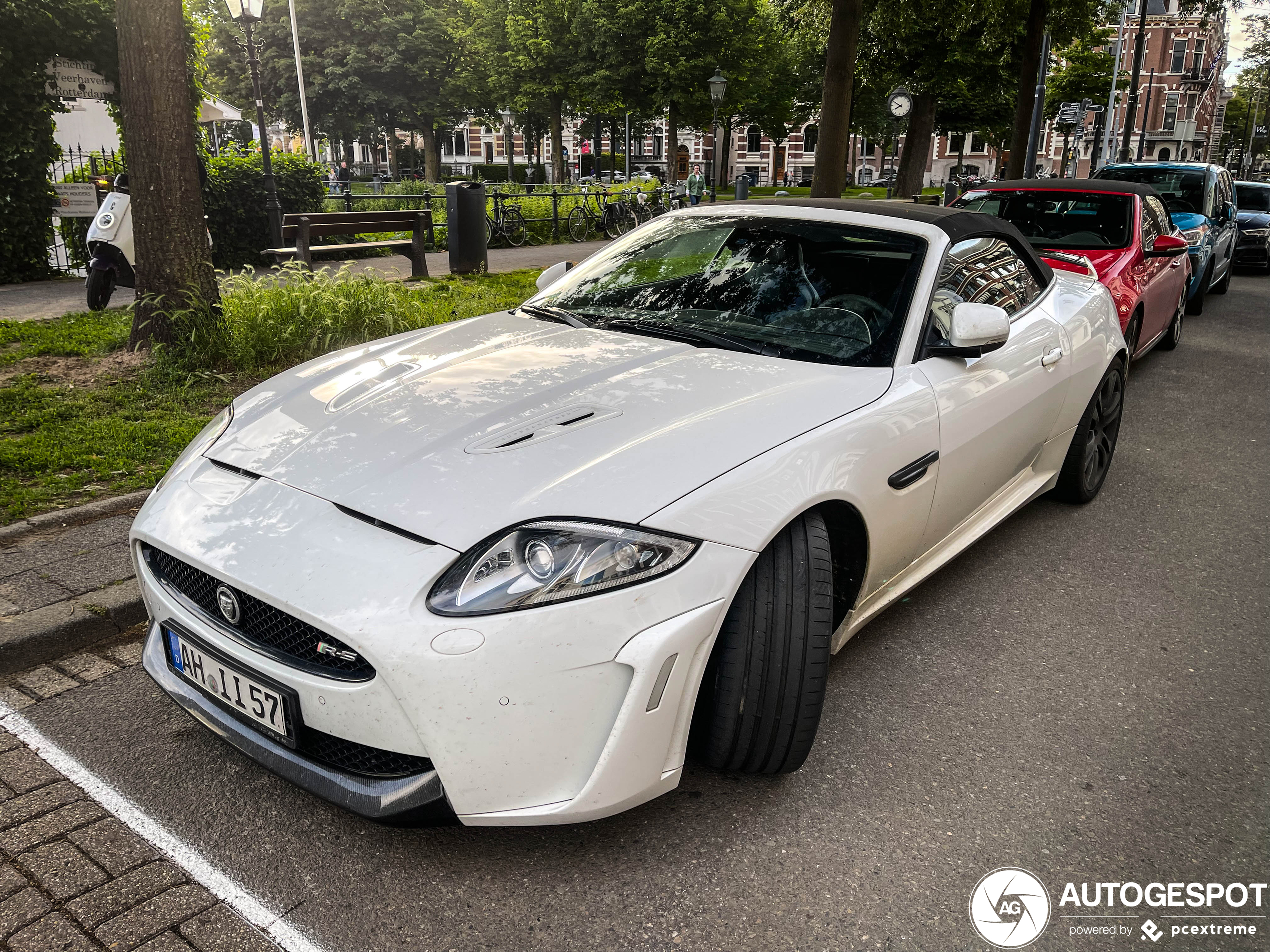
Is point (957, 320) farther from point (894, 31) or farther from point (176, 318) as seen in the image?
point (894, 31)

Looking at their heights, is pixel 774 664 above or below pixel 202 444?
below

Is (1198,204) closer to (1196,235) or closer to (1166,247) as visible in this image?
(1196,235)

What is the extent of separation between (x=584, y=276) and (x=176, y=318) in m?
3.63

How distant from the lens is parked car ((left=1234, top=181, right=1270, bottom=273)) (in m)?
17.7

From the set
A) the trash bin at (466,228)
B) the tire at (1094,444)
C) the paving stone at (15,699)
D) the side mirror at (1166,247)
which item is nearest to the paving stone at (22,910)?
the paving stone at (15,699)

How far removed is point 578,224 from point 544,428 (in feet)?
57.7

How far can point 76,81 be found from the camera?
37.7ft

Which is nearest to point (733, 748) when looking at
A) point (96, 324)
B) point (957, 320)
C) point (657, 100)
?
point (957, 320)

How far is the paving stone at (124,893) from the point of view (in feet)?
6.83

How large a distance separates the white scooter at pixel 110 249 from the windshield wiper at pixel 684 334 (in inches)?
247

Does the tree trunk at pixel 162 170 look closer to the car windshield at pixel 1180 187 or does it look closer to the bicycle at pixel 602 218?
the car windshield at pixel 1180 187

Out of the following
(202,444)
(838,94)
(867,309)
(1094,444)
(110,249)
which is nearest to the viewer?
(202,444)

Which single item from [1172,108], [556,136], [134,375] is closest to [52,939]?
[134,375]

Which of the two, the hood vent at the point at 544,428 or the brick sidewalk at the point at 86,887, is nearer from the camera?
the brick sidewalk at the point at 86,887
